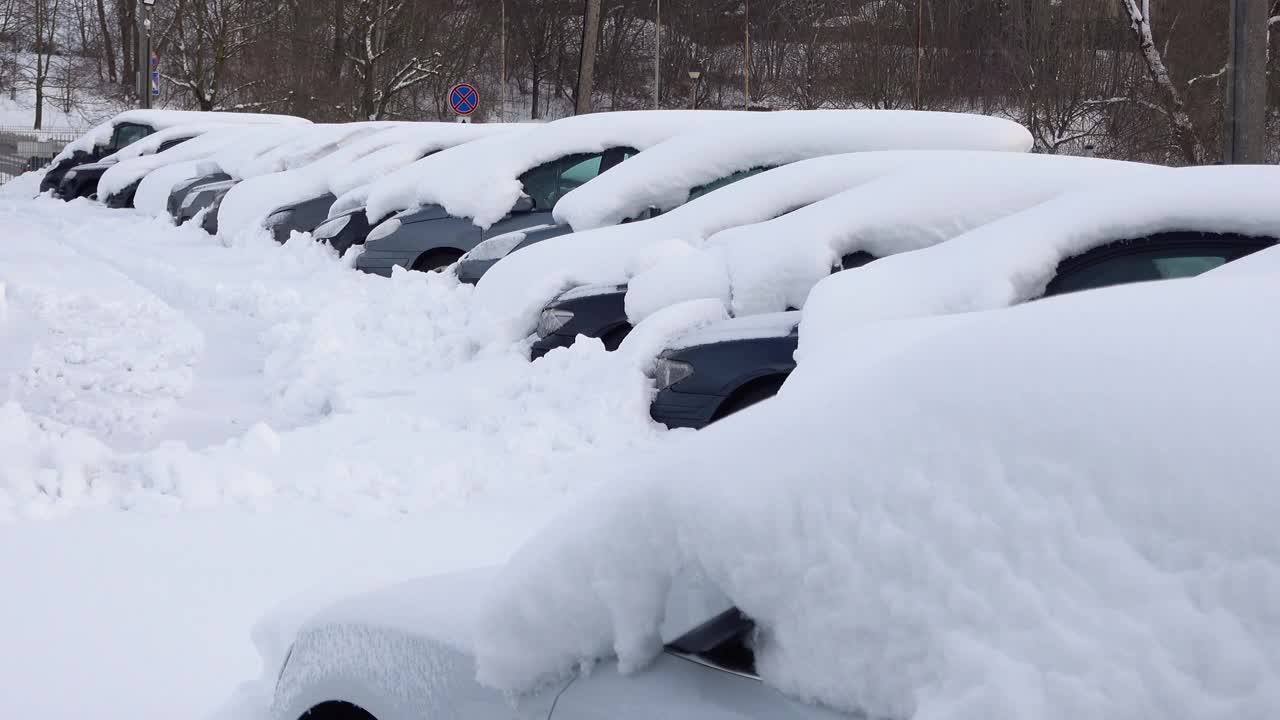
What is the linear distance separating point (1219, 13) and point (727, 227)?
26483mm

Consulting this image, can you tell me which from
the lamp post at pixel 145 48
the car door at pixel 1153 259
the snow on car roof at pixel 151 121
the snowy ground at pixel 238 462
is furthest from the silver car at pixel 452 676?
the lamp post at pixel 145 48

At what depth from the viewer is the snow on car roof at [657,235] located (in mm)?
8602

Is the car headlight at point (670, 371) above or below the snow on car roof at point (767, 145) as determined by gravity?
below

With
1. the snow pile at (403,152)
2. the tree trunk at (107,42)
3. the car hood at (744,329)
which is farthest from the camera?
the tree trunk at (107,42)

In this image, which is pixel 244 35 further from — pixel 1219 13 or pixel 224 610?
pixel 224 610

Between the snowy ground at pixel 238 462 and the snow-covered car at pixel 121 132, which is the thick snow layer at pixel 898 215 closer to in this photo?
the snowy ground at pixel 238 462

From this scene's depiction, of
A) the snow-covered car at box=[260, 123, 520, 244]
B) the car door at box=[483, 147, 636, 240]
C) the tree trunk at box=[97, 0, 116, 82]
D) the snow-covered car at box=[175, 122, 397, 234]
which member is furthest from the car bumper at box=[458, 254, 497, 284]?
the tree trunk at box=[97, 0, 116, 82]

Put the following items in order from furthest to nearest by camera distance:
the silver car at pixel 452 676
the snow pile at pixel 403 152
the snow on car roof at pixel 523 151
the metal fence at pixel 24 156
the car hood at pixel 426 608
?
the metal fence at pixel 24 156 → the snow pile at pixel 403 152 → the snow on car roof at pixel 523 151 → the car hood at pixel 426 608 → the silver car at pixel 452 676

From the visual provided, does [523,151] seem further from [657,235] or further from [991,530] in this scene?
[991,530]

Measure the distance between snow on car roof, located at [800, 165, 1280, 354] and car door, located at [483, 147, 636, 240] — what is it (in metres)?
6.19

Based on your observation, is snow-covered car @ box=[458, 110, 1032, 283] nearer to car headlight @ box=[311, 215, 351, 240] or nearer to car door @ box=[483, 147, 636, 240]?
car door @ box=[483, 147, 636, 240]

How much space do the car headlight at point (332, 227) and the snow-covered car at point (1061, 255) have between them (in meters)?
8.83

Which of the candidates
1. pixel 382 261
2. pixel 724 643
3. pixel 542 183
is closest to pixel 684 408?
pixel 724 643

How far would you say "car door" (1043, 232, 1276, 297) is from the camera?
5445 mm
